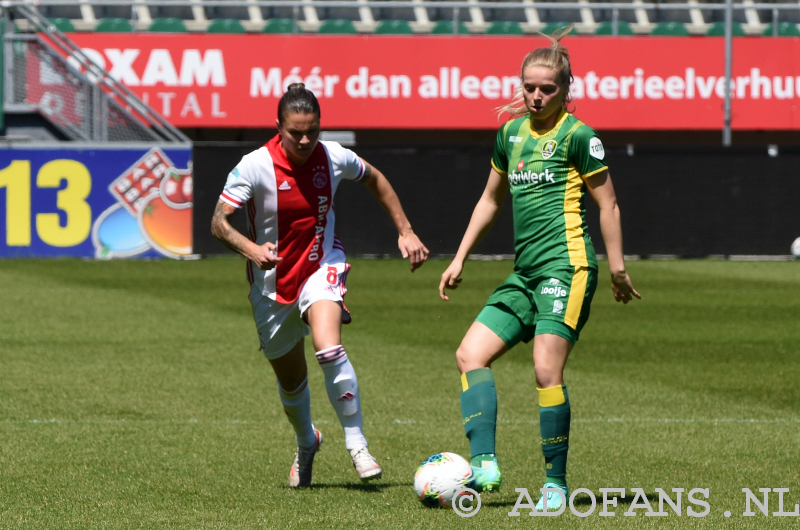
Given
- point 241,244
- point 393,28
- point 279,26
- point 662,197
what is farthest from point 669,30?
point 241,244

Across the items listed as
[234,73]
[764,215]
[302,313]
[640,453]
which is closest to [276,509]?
[302,313]

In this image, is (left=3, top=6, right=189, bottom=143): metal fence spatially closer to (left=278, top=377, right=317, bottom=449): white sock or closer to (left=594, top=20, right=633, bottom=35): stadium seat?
(left=594, top=20, right=633, bottom=35): stadium seat

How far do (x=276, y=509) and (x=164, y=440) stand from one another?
6.27ft

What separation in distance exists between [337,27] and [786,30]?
1086cm

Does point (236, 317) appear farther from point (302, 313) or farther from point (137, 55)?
point (137, 55)

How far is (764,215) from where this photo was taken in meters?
23.5

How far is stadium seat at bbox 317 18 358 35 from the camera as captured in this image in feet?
95.5

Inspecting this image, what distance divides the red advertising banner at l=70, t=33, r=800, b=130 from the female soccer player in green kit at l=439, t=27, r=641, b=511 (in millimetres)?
21829

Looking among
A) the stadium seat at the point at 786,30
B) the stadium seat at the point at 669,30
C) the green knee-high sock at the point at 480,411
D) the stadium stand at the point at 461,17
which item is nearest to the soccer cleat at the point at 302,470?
the green knee-high sock at the point at 480,411

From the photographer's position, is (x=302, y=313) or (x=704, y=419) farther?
(x=704, y=419)

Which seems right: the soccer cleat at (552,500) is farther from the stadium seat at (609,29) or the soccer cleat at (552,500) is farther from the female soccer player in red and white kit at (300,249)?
the stadium seat at (609,29)

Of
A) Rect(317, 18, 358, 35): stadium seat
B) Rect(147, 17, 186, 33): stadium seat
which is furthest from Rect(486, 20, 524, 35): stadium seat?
Rect(147, 17, 186, 33): stadium seat

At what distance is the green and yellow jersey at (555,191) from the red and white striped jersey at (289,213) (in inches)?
38.7

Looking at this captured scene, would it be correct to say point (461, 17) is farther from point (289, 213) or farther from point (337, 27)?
point (289, 213)
